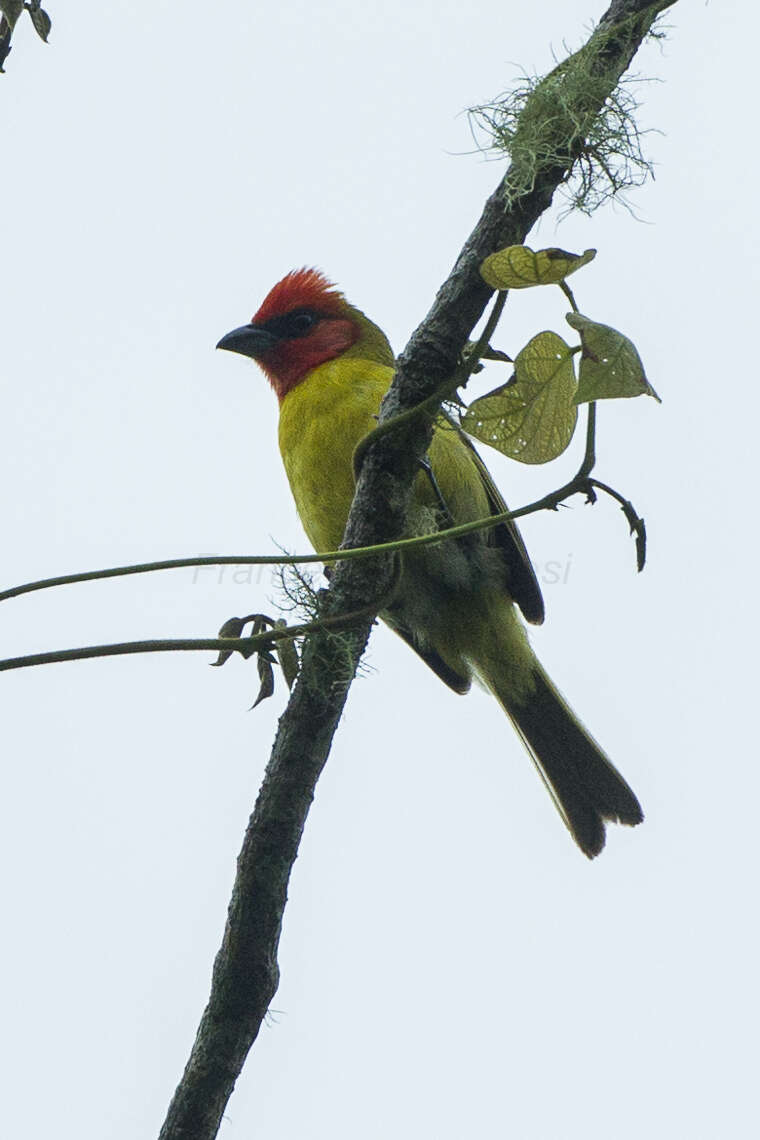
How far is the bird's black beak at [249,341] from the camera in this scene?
216 inches

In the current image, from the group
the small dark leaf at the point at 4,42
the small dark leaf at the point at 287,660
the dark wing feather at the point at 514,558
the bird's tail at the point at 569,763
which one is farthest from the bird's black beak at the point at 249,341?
the small dark leaf at the point at 4,42

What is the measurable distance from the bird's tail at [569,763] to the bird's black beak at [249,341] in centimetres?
165

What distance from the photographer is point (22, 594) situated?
2051 millimetres

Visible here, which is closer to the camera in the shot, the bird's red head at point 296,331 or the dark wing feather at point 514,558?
the dark wing feather at point 514,558

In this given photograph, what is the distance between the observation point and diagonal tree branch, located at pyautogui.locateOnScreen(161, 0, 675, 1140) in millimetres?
2459

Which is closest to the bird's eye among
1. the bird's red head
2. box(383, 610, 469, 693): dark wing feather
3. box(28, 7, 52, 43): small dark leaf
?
the bird's red head

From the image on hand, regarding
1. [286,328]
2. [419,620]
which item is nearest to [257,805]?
[419,620]

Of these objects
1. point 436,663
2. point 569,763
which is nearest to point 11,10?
point 436,663

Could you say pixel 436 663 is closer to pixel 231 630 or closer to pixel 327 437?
pixel 327 437

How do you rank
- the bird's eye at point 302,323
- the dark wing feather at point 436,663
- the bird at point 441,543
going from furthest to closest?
the bird's eye at point 302,323, the dark wing feather at point 436,663, the bird at point 441,543

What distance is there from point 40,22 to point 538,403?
3.22ft

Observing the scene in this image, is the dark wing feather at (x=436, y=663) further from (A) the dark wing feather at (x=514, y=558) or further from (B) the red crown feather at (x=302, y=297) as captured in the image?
(B) the red crown feather at (x=302, y=297)

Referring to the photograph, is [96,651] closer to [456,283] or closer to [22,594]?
[22,594]

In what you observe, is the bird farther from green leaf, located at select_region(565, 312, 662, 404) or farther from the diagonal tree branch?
green leaf, located at select_region(565, 312, 662, 404)
